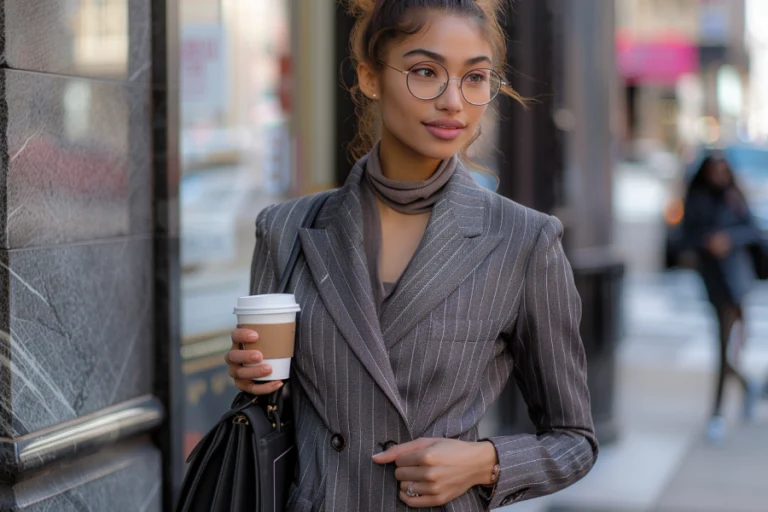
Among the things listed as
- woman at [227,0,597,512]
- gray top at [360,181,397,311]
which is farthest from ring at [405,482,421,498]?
gray top at [360,181,397,311]

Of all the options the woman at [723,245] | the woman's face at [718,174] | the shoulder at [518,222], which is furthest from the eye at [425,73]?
the woman's face at [718,174]

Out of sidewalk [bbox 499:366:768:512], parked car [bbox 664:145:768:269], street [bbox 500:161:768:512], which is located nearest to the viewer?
sidewalk [bbox 499:366:768:512]

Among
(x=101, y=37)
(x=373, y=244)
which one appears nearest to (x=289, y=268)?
(x=373, y=244)

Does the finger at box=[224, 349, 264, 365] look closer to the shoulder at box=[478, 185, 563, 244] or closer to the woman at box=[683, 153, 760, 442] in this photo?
the shoulder at box=[478, 185, 563, 244]

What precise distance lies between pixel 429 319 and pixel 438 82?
470mm

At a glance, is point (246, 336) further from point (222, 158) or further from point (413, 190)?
point (222, 158)

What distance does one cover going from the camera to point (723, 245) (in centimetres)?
796

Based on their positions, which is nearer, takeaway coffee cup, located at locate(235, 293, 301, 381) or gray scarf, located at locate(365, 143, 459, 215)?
takeaway coffee cup, located at locate(235, 293, 301, 381)

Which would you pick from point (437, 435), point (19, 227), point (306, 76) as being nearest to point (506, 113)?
point (306, 76)

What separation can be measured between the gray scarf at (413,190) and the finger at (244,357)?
45 centimetres

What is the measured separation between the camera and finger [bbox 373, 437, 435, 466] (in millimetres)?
2102

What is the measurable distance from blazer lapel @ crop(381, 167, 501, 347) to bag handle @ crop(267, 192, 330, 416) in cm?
23

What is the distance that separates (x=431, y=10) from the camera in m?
2.19

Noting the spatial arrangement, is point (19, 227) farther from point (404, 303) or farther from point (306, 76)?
point (306, 76)
